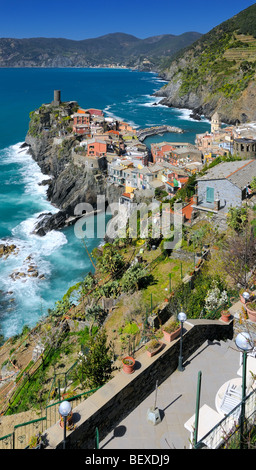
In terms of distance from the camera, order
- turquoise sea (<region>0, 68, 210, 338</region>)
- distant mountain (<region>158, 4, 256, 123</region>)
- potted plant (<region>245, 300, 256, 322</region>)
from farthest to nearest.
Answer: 1. distant mountain (<region>158, 4, 256, 123</region>)
2. turquoise sea (<region>0, 68, 210, 338</region>)
3. potted plant (<region>245, 300, 256, 322</region>)

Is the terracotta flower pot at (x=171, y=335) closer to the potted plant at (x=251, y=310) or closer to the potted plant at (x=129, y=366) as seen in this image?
the potted plant at (x=129, y=366)

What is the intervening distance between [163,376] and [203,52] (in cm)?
14657

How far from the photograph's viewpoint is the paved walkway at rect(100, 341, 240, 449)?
7.42 metres

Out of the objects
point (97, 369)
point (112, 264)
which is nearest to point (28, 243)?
point (112, 264)

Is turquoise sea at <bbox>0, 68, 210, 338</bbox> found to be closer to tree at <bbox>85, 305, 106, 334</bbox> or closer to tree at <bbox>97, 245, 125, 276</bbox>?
tree at <bbox>97, 245, 125, 276</bbox>

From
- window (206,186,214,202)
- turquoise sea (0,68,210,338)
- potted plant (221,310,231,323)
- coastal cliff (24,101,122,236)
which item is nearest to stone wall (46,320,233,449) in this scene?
potted plant (221,310,231,323)

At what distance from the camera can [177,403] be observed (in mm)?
8211

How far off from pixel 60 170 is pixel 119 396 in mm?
47713

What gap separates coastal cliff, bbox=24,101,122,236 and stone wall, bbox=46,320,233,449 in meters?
30.5

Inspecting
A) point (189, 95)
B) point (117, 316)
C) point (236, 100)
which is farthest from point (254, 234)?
point (189, 95)

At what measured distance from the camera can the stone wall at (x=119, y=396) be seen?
7324 millimetres

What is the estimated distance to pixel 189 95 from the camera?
11356 cm

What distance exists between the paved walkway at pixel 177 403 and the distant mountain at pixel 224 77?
8502 cm

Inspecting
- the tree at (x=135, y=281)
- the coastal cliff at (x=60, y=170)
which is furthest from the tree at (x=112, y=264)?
the coastal cliff at (x=60, y=170)
